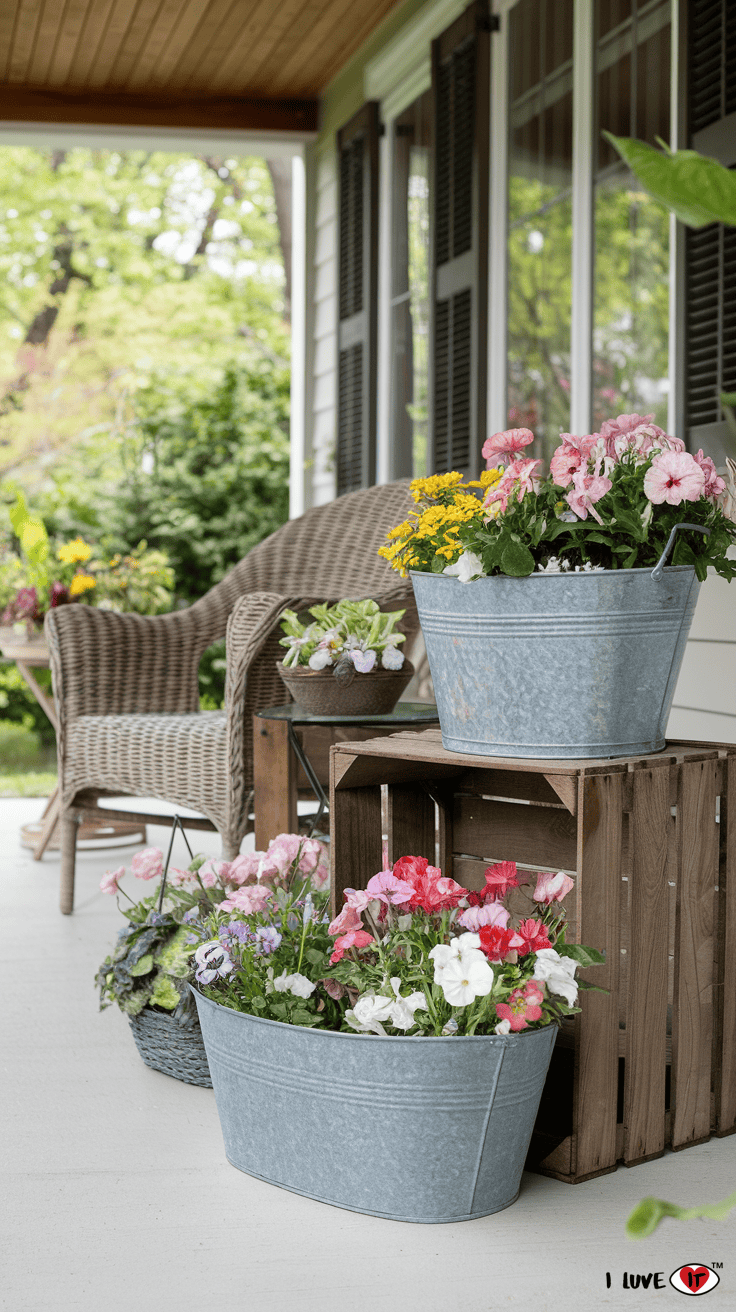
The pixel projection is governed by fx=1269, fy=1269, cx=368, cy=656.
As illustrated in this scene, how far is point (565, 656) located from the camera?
155 cm

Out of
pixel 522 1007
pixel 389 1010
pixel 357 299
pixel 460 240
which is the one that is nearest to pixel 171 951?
pixel 389 1010

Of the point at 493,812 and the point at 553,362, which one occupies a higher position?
the point at 553,362

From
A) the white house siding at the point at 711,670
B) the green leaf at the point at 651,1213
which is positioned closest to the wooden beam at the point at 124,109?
the white house siding at the point at 711,670

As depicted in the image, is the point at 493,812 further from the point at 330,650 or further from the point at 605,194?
the point at 605,194

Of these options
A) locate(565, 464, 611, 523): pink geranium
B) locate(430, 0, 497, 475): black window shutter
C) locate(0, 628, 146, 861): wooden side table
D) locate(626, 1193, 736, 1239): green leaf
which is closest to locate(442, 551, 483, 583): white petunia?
locate(565, 464, 611, 523): pink geranium

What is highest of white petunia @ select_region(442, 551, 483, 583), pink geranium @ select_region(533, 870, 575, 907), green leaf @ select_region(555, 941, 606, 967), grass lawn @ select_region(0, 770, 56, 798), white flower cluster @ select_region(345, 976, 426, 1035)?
white petunia @ select_region(442, 551, 483, 583)

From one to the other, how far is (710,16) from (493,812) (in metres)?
1.62

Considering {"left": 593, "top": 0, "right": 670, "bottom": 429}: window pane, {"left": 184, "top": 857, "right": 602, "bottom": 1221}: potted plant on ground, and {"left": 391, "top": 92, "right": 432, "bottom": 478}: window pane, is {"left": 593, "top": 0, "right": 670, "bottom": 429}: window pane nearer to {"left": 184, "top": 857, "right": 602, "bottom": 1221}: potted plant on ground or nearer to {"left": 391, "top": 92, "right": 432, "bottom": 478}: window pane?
{"left": 391, "top": 92, "right": 432, "bottom": 478}: window pane

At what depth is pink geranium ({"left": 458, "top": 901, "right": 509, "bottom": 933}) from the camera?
1.47 metres

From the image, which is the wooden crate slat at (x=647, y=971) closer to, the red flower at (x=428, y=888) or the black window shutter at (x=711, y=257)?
the red flower at (x=428, y=888)

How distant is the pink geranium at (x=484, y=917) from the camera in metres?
1.47

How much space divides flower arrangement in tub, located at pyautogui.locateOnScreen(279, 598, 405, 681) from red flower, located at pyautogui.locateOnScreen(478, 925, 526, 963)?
0.78m

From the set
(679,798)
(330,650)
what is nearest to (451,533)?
(679,798)

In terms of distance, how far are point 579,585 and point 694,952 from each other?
20.9 inches
